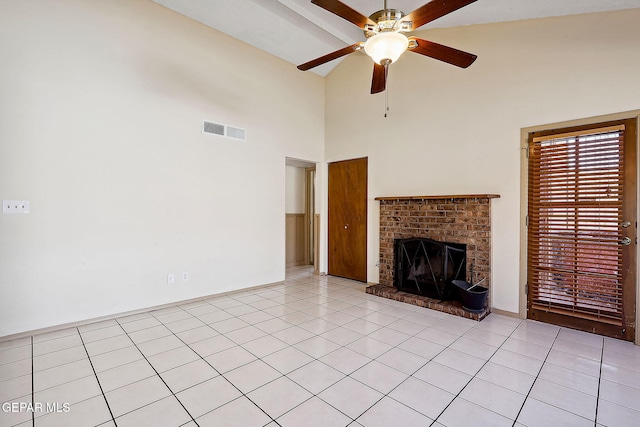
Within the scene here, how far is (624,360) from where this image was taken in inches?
98.3

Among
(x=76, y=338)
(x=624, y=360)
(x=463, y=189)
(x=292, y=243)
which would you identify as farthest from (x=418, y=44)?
(x=292, y=243)

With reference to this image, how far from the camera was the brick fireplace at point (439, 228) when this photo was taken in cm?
363

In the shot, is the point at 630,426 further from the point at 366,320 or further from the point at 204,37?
the point at 204,37

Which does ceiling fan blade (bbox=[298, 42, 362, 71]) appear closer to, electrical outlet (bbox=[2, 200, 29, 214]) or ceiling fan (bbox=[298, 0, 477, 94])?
ceiling fan (bbox=[298, 0, 477, 94])

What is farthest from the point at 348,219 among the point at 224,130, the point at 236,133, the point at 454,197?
the point at 224,130

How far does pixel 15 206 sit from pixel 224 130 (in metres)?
2.33

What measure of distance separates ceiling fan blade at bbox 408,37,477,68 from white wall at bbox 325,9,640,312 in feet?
4.68

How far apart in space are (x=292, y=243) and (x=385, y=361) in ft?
13.7

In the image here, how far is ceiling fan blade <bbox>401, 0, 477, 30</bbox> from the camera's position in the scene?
1886 mm

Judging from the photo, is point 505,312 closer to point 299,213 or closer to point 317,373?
point 317,373

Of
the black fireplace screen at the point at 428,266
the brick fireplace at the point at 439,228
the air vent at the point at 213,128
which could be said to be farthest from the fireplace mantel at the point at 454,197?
the air vent at the point at 213,128

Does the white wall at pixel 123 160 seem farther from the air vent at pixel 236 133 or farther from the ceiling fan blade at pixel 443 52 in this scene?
the ceiling fan blade at pixel 443 52

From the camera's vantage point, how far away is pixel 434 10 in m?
2.00

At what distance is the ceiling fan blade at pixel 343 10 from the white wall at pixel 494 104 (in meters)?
2.20
